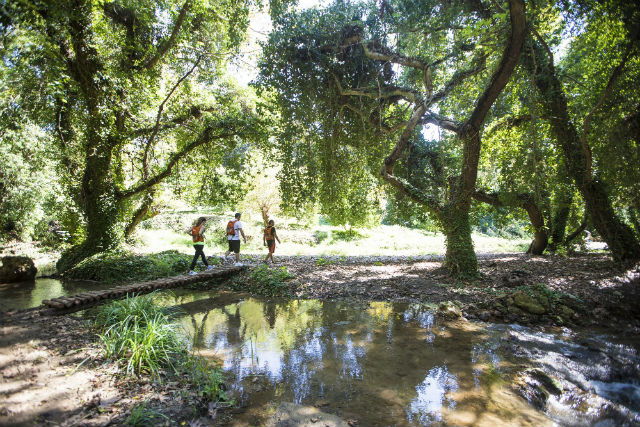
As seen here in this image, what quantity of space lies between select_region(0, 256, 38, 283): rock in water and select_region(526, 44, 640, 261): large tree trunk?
1760 cm

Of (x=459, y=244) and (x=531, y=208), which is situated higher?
(x=531, y=208)

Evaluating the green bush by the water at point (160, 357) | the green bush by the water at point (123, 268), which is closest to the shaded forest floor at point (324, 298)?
the green bush by the water at point (160, 357)

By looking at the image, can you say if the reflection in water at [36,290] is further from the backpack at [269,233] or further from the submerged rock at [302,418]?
the submerged rock at [302,418]

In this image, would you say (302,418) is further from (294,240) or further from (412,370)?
(294,240)

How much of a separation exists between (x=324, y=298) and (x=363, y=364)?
3.97 metres

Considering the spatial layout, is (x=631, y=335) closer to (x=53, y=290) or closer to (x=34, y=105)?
(x=53, y=290)

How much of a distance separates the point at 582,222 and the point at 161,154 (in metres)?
19.1

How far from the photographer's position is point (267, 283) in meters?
9.50

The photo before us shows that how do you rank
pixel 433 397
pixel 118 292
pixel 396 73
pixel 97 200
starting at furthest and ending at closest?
pixel 97 200, pixel 396 73, pixel 118 292, pixel 433 397

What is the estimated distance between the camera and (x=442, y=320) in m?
6.43

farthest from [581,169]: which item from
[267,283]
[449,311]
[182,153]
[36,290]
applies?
[36,290]

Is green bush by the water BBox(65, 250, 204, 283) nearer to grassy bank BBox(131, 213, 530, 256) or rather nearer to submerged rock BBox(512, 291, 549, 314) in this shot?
grassy bank BBox(131, 213, 530, 256)

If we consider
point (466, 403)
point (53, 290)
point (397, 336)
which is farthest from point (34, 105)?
point (466, 403)

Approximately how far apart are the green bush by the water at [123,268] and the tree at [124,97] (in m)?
0.88
